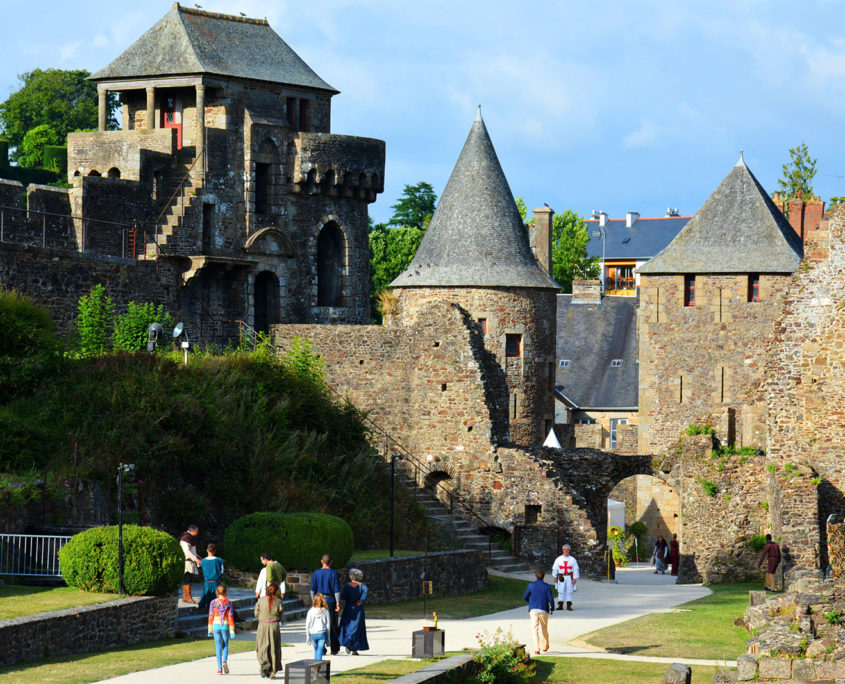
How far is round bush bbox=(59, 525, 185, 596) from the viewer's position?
900 inches

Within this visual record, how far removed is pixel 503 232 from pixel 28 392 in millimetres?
13790

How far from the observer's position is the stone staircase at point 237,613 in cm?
2375

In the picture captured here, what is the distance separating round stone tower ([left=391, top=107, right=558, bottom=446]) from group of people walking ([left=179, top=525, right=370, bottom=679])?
45.0ft

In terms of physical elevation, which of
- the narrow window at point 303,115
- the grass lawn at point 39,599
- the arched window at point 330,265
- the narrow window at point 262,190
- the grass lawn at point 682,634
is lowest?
the grass lawn at point 682,634

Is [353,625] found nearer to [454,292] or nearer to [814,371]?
[814,371]

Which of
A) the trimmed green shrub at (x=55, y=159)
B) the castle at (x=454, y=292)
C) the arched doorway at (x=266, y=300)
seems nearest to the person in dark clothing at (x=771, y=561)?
the castle at (x=454, y=292)

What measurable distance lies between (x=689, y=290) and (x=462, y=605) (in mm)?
18655

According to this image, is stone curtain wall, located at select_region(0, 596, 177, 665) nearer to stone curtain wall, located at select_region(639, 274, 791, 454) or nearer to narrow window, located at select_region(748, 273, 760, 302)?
stone curtain wall, located at select_region(639, 274, 791, 454)

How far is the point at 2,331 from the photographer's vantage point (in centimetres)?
3072

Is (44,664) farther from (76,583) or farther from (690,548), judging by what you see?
(690,548)

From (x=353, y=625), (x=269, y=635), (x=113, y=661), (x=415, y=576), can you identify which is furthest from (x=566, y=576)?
(x=113, y=661)

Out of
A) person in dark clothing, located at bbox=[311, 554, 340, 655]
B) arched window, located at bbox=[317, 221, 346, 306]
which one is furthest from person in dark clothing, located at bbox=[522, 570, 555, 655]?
arched window, located at bbox=[317, 221, 346, 306]

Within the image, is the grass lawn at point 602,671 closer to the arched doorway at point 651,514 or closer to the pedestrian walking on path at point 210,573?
the pedestrian walking on path at point 210,573

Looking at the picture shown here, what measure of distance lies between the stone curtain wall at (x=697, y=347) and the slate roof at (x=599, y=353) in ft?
41.4
